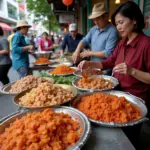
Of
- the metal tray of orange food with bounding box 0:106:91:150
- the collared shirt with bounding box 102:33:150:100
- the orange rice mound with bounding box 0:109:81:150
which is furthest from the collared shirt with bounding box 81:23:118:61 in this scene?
the orange rice mound with bounding box 0:109:81:150

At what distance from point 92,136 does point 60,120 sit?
257 mm

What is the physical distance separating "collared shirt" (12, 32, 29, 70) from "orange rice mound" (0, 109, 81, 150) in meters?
3.19

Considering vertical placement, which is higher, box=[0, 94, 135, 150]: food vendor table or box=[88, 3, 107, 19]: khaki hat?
box=[88, 3, 107, 19]: khaki hat

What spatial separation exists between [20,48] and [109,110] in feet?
10.7

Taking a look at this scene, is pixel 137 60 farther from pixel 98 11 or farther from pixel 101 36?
pixel 98 11

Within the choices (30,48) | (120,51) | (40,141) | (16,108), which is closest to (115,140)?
(40,141)

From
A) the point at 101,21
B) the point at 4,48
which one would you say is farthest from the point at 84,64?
the point at 4,48

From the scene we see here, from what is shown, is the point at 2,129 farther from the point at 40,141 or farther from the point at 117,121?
the point at 117,121

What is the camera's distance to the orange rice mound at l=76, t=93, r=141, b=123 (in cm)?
138

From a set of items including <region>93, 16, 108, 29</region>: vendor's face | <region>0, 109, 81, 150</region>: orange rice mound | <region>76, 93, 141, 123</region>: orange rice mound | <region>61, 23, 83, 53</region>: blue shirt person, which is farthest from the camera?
<region>61, 23, 83, 53</region>: blue shirt person

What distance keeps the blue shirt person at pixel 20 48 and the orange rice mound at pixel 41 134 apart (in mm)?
3092

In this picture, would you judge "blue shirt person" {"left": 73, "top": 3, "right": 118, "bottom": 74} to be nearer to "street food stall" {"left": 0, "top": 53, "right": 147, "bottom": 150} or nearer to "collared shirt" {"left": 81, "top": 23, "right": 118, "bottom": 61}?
"collared shirt" {"left": 81, "top": 23, "right": 118, "bottom": 61}

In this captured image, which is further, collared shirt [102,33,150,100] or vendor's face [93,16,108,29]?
vendor's face [93,16,108,29]

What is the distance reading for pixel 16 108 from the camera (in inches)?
67.6
